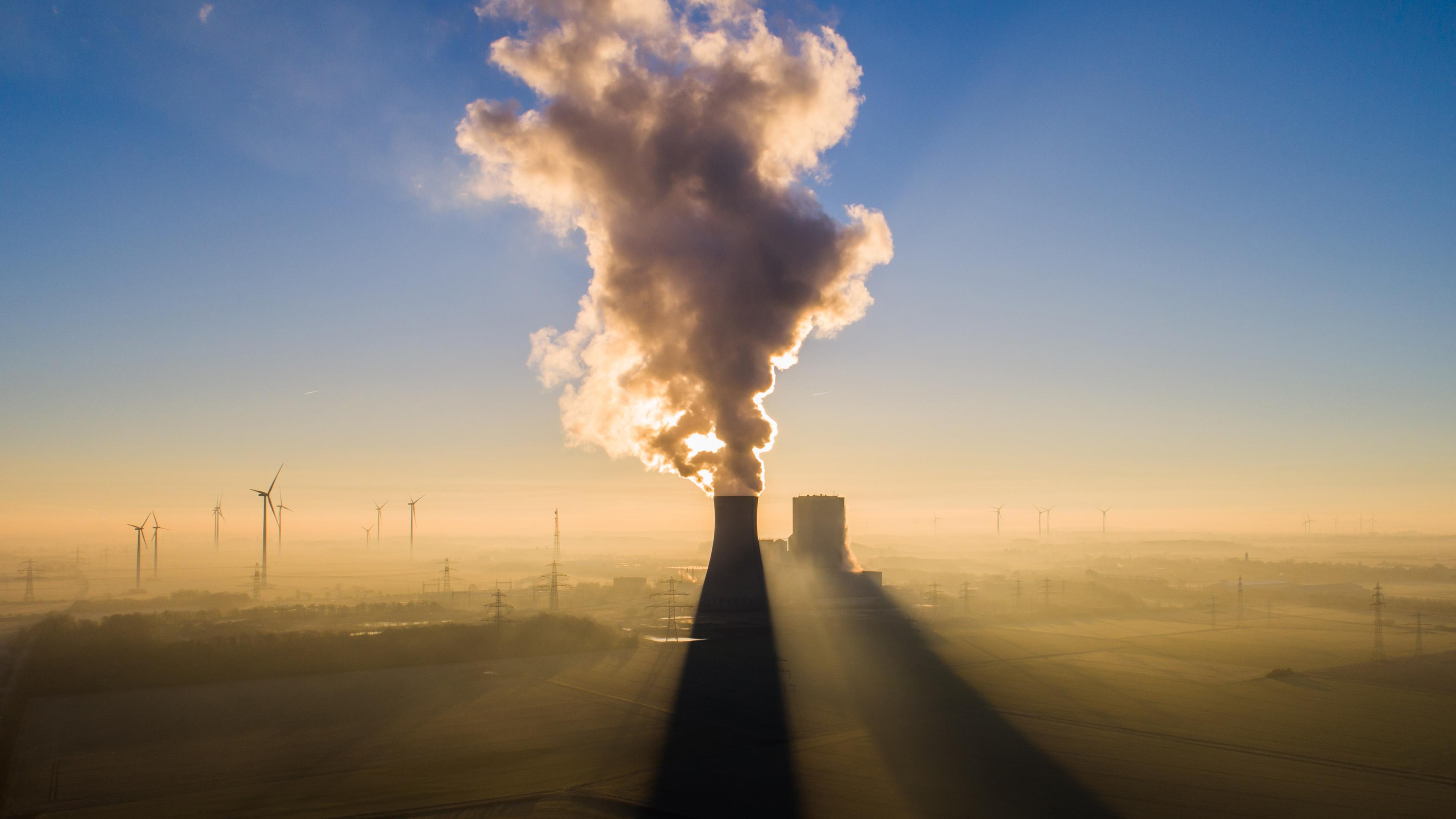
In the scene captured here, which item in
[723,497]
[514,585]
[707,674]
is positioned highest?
[723,497]

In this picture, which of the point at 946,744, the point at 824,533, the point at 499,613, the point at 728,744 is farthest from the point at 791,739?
the point at 824,533

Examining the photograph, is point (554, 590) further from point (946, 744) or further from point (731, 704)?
point (946, 744)

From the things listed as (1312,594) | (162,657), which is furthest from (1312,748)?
(1312,594)

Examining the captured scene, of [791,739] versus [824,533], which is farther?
[824,533]

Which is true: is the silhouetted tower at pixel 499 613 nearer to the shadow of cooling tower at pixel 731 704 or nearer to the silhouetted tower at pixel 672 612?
the silhouetted tower at pixel 672 612

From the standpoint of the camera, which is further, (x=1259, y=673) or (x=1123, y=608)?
(x=1123, y=608)

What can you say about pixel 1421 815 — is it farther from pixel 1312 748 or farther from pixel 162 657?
pixel 162 657
